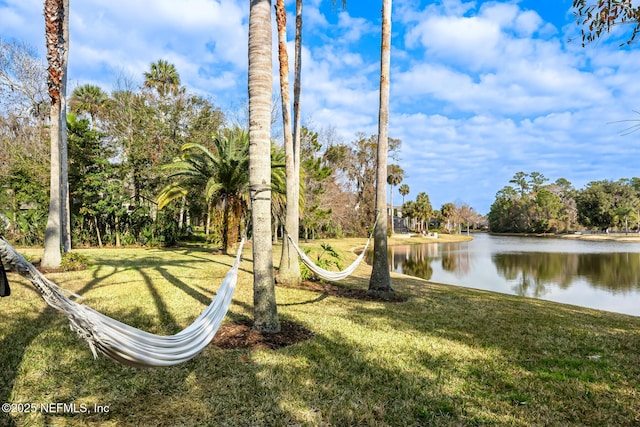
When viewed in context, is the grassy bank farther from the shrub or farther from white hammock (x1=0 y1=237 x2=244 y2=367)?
the shrub

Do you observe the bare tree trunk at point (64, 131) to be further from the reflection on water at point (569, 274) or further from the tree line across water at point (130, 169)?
the reflection on water at point (569, 274)

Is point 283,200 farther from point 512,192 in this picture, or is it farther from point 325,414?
point 512,192

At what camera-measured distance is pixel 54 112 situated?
705 centimetres

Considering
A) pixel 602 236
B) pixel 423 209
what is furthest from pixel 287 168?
pixel 602 236

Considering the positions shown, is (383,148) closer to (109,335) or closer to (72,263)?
(109,335)

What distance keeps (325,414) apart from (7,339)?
3.28 m

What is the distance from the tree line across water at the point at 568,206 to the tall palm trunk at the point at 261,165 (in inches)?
2410

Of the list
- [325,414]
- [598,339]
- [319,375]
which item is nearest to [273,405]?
[325,414]

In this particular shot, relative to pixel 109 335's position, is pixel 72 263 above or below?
below

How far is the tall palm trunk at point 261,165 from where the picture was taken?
142 inches

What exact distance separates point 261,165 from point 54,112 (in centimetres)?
610

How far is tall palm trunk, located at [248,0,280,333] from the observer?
3613 millimetres

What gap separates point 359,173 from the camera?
36.3 m

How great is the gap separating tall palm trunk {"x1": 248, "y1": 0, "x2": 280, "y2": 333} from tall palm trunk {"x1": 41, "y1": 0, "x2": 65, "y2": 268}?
560cm
